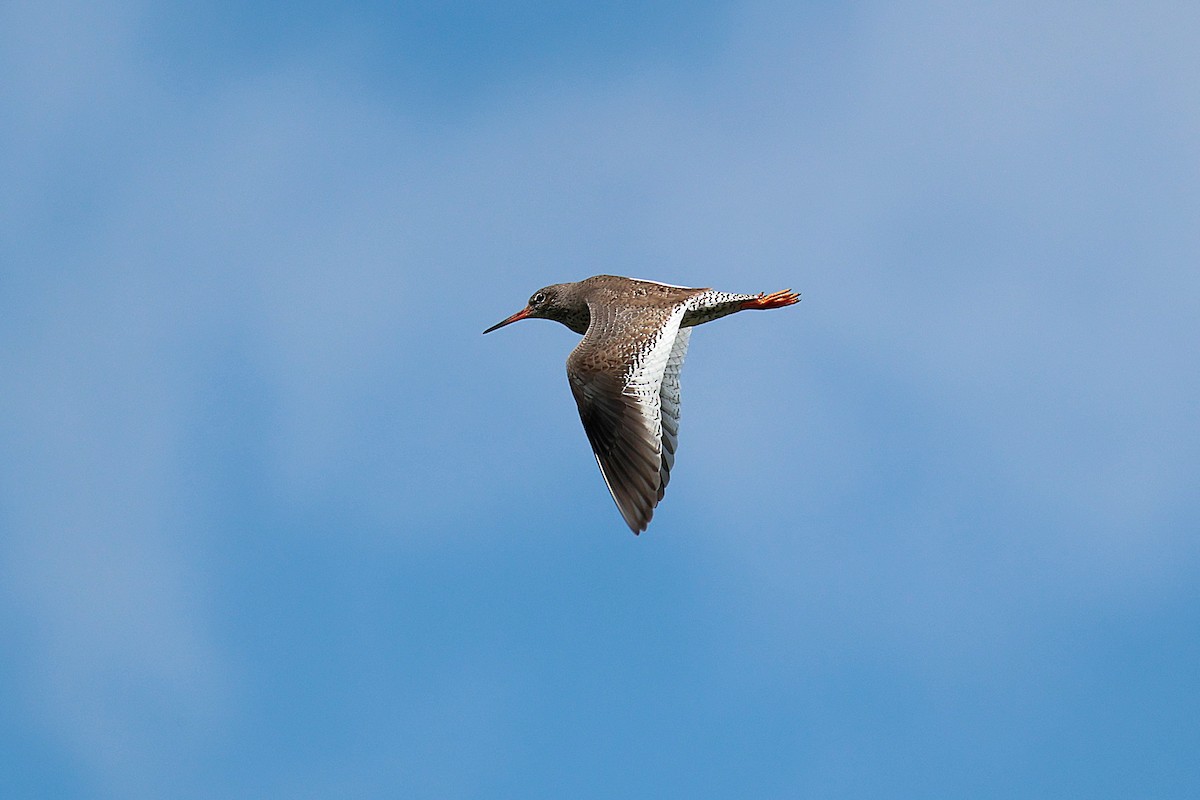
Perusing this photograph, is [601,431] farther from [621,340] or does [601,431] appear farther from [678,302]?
[678,302]

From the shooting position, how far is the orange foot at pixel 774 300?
72.6ft

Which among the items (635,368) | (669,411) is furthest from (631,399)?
(669,411)

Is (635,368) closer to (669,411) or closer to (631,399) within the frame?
(631,399)

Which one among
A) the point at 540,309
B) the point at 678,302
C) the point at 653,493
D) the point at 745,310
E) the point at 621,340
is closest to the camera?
the point at 653,493

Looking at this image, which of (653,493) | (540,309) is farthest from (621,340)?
(540,309)

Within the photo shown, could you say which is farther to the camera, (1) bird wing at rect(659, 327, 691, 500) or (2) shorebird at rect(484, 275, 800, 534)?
(1) bird wing at rect(659, 327, 691, 500)

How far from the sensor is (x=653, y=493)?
57.8 ft

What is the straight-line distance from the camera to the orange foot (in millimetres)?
22141

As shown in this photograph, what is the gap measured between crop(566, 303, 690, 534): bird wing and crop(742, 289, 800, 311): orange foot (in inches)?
76.6

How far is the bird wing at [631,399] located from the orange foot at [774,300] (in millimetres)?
1947

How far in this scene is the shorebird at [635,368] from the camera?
17812 millimetres

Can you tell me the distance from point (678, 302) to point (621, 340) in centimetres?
163

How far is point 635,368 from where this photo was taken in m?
18.8

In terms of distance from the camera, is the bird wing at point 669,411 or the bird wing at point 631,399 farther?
the bird wing at point 669,411
